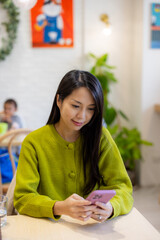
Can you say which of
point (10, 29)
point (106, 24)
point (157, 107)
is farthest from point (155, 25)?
point (10, 29)

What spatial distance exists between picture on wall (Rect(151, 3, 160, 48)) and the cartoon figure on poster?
1.08 meters

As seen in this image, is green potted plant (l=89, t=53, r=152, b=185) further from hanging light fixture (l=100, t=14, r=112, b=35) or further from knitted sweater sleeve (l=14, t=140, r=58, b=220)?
knitted sweater sleeve (l=14, t=140, r=58, b=220)

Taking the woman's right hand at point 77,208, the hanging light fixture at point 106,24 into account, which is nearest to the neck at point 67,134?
A: the woman's right hand at point 77,208

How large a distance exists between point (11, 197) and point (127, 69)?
2.71 metres

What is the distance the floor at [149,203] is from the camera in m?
2.71

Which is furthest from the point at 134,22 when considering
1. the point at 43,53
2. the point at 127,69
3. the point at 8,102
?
the point at 8,102

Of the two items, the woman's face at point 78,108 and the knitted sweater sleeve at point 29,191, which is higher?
the woman's face at point 78,108

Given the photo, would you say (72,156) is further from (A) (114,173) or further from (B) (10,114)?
(B) (10,114)

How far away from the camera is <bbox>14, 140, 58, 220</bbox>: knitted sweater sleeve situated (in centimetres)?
104

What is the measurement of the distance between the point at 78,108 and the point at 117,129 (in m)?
2.38

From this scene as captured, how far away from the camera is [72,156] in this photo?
1.21 metres

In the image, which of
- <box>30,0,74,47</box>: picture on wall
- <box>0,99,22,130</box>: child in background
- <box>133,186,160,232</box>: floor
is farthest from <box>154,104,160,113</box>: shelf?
<box>0,99,22,130</box>: child in background

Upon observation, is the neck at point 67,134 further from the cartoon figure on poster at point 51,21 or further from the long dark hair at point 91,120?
the cartoon figure on poster at point 51,21

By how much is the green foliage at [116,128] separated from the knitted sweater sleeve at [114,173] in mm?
2088
